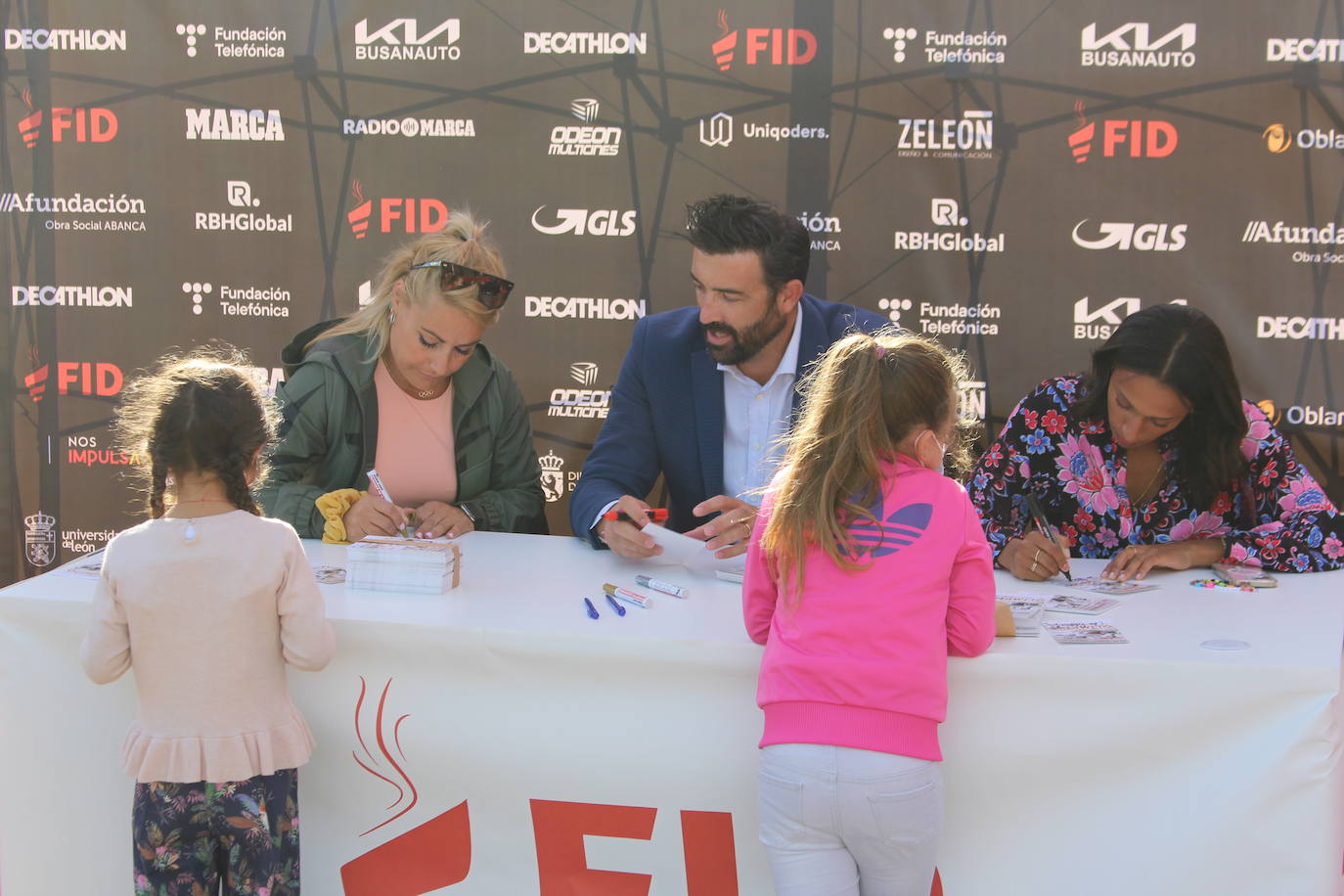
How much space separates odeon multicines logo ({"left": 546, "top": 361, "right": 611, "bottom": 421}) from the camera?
12.2 ft

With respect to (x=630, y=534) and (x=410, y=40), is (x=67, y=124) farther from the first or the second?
(x=630, y=534)

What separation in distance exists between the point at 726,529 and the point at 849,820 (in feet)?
2.59

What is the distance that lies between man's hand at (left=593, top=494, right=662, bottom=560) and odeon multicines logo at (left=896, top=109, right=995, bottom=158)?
171 cm

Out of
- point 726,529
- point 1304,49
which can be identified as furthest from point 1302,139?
point 726,529

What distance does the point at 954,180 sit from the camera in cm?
346

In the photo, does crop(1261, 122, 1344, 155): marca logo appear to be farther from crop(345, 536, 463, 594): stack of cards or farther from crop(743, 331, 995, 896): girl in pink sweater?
crop(345, 536, 463, 594): stack of cards

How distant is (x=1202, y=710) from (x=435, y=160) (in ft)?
9.16

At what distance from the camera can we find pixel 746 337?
8.49 feet

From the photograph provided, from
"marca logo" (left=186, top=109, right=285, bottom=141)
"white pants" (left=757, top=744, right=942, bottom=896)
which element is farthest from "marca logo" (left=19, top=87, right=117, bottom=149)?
"white pants" (left=757, top=744, right=942, bottom=896)

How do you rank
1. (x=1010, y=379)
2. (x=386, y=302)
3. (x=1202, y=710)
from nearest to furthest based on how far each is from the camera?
(x=1202, y=710) → (x=386, y=302) → (x=1010, y=379)

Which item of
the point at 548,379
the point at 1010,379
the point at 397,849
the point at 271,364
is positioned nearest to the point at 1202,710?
the point at 397,849

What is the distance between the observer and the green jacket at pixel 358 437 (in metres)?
2.64

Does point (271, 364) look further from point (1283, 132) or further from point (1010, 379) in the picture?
point (1283, 132)

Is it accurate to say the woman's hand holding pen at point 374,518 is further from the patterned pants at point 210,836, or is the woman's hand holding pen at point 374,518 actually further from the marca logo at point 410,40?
the marca logo at point 410,40
